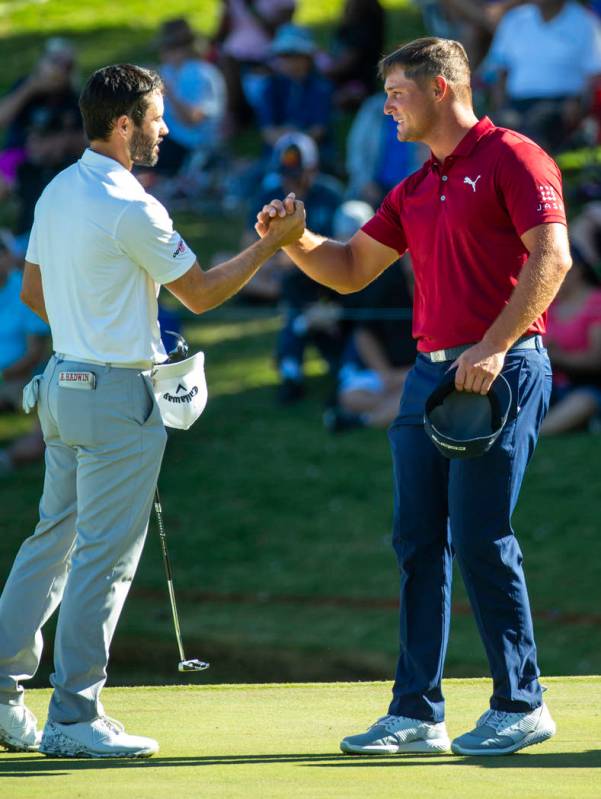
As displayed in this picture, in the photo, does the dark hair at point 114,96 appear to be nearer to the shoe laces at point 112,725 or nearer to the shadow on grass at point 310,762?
the shoe laces at point 112,725

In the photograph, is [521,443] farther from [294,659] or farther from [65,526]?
A: [294,659]

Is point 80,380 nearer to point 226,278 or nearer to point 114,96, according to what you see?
point 226,278

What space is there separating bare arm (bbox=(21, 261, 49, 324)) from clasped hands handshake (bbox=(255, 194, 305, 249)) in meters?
0.71

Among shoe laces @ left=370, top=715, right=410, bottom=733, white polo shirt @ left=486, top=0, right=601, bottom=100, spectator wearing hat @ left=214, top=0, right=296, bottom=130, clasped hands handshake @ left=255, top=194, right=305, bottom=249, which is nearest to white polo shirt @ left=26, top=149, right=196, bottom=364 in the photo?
clasped hands handshake @ left=255, top=194, right=305, bottom=249

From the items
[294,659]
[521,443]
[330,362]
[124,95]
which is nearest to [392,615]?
[294,659]

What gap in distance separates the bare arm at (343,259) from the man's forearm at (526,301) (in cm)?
76

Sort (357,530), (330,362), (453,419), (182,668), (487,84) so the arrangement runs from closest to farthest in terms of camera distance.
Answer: (453,419) → (182,668) → (357,530) → (330,362) → (487,84)

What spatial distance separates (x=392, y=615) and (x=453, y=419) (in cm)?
398

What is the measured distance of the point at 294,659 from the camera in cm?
800

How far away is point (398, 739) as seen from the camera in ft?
15.3

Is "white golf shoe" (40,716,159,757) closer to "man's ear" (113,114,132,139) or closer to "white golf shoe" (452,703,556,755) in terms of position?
"white golf shoe" (452,703,556,755)

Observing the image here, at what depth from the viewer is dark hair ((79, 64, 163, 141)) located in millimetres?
4461

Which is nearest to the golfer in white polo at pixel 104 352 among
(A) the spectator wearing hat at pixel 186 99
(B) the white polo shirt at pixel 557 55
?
(B) the white polo shirt at pixel 557 55

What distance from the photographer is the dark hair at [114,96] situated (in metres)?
4.46
